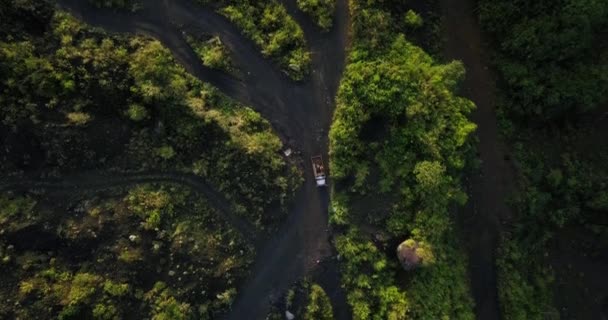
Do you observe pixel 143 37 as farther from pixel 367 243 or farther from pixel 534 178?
pixel 534 178

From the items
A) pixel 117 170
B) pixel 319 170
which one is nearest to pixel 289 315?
pixel 319 170

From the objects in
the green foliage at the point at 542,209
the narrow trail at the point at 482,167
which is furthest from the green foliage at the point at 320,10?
the green foliage at the point at 542,209

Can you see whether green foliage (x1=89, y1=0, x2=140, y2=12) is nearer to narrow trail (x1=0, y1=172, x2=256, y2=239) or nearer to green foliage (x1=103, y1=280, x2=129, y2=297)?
narrow trail (x1=0, y1=172, x2=256, y2=239)

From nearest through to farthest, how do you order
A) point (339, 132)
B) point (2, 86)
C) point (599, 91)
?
1. point (2, 86)
2. point (339, 132)
3. point (599, 91)

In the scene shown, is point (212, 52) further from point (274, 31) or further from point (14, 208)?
point (14, 208)

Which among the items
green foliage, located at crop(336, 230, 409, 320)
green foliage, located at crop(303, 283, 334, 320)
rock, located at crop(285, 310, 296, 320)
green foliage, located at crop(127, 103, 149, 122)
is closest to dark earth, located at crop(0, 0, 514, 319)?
green foliage, located at crop(303, 283, 334, 320)

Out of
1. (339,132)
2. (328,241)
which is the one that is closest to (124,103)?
(339,132)

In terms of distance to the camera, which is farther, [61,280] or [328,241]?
[328,241]
